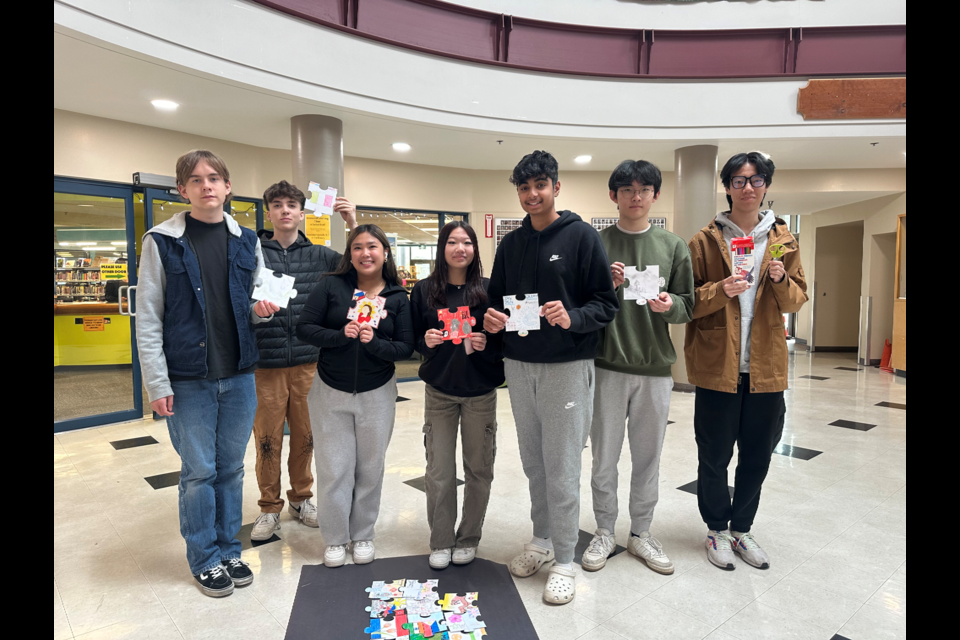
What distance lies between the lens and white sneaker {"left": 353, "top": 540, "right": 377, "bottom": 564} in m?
2.54

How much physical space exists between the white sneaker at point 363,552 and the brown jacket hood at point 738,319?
5.74 feet

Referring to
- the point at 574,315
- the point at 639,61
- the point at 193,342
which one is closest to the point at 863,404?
the point at 639,61

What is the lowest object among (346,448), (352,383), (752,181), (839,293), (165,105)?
(346,448)

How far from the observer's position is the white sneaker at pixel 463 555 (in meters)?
2.48

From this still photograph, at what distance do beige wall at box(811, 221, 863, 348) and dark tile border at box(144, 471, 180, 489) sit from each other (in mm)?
11882

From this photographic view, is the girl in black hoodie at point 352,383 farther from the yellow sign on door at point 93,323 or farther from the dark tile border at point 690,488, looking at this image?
the yellow sign on door at point 93,323

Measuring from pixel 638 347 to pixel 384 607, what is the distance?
157 cm

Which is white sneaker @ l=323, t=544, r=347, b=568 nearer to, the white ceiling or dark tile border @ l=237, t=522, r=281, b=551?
dark tile border @ l=237, t=522, r=281, b=551

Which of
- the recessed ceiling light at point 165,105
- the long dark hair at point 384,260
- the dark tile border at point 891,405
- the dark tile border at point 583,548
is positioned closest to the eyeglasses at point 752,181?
the long dark hair at point 384,260

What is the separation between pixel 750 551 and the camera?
8.35 feet

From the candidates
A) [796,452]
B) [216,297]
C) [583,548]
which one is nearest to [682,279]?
[583,548]

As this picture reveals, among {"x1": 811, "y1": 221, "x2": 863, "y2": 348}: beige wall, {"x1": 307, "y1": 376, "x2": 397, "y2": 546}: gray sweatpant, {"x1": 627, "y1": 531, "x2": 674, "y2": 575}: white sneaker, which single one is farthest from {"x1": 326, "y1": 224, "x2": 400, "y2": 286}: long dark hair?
{"x1": 811, "y1": 221, "x2": 863, "y2": 348}: beige wall

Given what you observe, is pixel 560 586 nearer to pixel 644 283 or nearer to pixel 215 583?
pixel 644 283
